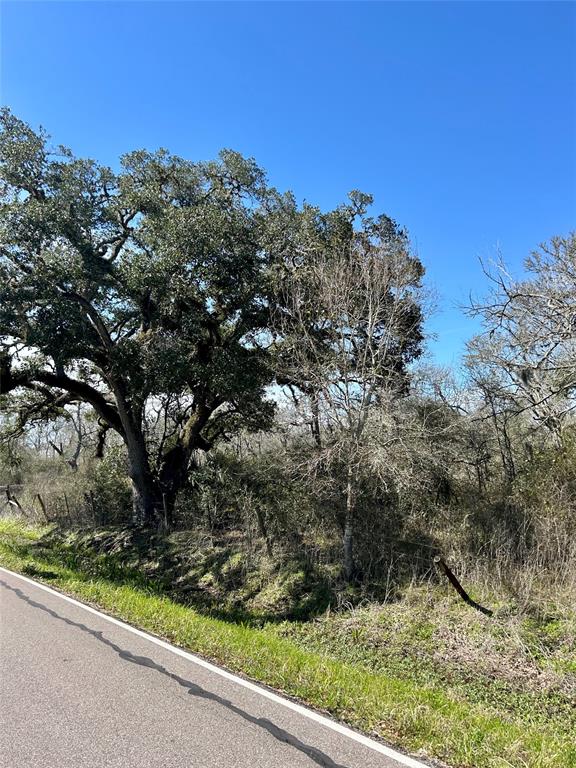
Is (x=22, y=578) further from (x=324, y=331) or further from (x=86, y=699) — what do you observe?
(x=324, y=331)

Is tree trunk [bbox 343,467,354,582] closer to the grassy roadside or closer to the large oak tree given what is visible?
the grassy roadside

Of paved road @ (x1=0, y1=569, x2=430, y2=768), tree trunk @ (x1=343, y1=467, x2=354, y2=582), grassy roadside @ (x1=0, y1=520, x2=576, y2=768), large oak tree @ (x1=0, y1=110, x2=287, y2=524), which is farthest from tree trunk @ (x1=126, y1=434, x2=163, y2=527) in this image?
paved road @ (x1=0, y1=569, x2=430, y2=768)

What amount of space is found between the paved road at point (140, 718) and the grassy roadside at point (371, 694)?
0.39 meters

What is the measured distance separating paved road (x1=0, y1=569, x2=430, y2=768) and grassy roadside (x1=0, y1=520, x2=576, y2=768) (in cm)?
39

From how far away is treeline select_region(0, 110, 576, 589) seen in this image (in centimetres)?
1025

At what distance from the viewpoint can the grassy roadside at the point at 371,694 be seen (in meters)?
→ 4.09

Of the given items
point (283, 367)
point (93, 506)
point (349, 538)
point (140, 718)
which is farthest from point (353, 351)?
point (93, 506)

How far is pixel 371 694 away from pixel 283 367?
338 inches

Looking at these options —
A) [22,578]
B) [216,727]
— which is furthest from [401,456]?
[22,578]

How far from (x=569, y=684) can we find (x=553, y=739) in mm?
2017

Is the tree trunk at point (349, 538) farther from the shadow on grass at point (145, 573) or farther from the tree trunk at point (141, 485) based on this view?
the tree trunk at point (141, 485)

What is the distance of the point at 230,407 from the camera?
17688mm

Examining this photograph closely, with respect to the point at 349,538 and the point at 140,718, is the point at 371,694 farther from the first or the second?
the point at 349,538

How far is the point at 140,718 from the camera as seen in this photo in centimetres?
424
